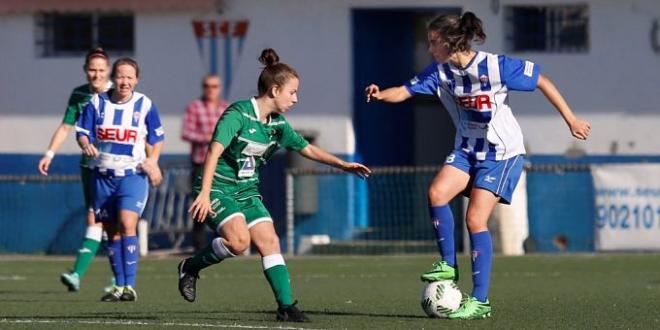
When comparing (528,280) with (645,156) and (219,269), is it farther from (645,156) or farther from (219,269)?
(645,156)

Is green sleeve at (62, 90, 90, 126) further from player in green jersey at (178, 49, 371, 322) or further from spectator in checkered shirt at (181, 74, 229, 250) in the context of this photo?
spectator in checkered shirt at (181, 74, 229, 250)

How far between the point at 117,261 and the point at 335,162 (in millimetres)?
3062

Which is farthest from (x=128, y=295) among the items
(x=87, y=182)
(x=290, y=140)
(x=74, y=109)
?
(x=290, y=140)

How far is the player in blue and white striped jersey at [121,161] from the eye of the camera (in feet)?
39.6

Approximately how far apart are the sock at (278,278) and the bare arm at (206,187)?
1.76 feet

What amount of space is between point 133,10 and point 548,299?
12.1m

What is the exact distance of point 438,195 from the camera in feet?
31.8

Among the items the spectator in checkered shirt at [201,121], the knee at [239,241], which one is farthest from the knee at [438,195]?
the spectator in checkered shirt at [201,121]

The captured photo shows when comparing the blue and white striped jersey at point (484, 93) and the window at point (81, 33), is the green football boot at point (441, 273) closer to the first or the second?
the blue and white striped jersey at point (484, 93)

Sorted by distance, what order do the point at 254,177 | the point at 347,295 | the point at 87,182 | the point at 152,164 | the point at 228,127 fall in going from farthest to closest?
the point at 87,182 < the point at 347,295 < the point at 152,164 < the point at 254,177 < the point at 228,127

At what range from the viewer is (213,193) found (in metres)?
9.48

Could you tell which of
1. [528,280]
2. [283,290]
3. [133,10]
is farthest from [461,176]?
[133,10]

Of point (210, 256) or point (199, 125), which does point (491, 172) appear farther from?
point (199, 125)

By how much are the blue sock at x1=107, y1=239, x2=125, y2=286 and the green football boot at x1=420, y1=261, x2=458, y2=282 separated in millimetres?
3159
